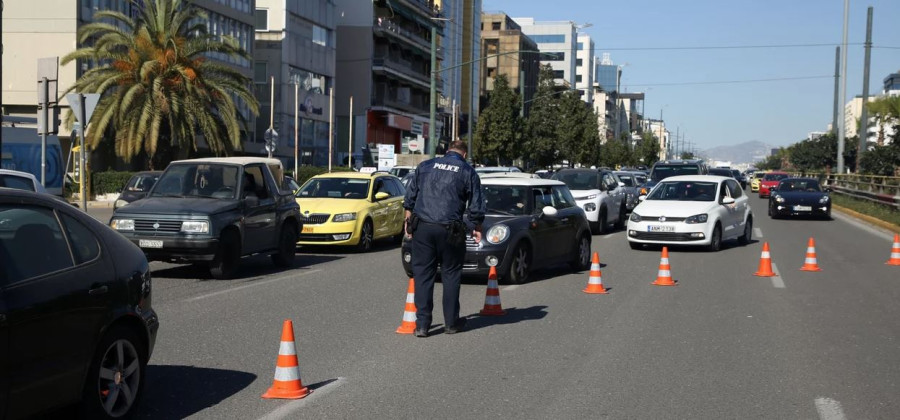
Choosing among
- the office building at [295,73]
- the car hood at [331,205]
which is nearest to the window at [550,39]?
the office building at [295,73]

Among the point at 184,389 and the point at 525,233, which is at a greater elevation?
the point at 525,233

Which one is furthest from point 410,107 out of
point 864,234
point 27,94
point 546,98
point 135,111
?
point 864,234

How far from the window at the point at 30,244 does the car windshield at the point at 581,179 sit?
2047 cm

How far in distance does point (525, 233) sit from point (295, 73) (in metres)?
47.8

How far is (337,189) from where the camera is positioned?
799 inches

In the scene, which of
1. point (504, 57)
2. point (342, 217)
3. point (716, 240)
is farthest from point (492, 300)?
point (504, 57)

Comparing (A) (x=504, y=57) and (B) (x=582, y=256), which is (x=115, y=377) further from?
(A) (x=504, y=57)

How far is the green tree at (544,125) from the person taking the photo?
7344 cm

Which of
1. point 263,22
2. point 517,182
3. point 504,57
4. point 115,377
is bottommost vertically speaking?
point 115,377

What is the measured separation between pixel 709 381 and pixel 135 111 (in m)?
30.7

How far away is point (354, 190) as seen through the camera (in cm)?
2025

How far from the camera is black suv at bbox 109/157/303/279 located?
541 inches

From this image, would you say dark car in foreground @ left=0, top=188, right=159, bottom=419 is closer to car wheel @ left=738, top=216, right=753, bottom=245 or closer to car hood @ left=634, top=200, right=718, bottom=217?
car hood @ left=634, top=200, right=718, bottom=217

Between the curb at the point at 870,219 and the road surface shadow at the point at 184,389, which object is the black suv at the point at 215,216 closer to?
the road surface shadow at the point at 184,389
